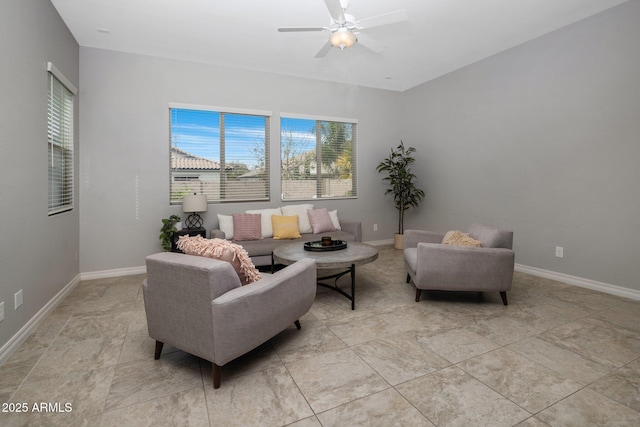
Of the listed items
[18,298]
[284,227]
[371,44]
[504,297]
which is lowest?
[504,297]

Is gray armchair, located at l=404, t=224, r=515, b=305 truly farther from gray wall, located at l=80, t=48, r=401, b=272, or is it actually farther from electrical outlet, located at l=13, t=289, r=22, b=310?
electrical outlet, located at l=13, t=289, r=22, b=310

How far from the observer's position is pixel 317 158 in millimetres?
5500

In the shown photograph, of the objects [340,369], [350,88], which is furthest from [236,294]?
[350,88]

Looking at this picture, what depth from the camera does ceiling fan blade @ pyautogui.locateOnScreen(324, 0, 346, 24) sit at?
8.03 ft

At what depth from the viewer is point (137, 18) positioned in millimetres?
3320

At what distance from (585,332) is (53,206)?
16.1ft

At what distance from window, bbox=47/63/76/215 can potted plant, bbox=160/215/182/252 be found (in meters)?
1.00

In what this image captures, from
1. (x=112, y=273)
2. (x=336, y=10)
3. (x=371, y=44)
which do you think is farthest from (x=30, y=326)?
(x=371, y=44)

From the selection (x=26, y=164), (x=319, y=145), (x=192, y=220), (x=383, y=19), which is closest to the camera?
(x=26, y=164)

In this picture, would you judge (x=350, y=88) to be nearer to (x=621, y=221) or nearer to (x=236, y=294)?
(x=621, y=221)

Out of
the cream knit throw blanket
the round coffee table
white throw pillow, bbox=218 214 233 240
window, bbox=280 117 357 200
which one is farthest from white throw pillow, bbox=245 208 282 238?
the cream knit throw blanket

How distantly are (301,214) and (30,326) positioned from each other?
10.4ft

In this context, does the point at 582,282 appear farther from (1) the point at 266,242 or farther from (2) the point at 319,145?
(2) the point at 319,145

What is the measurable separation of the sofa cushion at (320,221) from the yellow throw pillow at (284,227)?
326 mm
